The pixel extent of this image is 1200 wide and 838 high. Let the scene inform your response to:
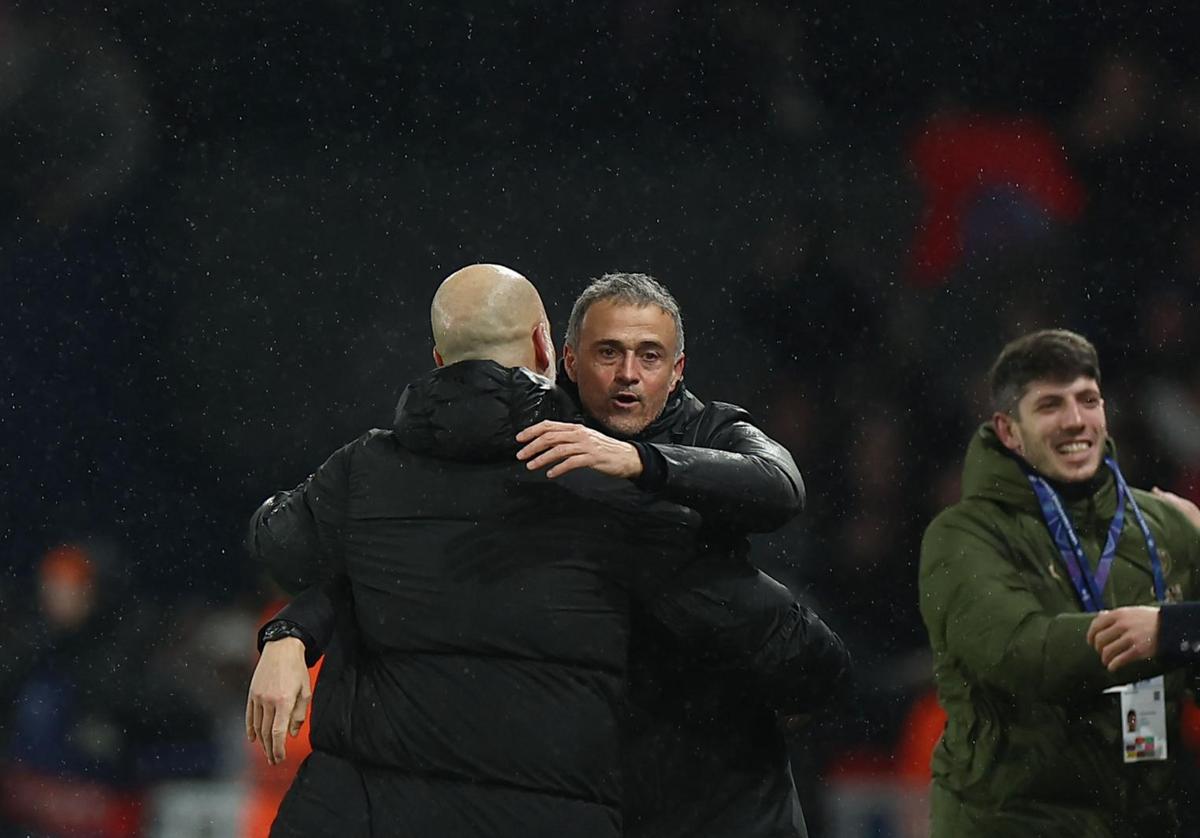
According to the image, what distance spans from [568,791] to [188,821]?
3.65 metres

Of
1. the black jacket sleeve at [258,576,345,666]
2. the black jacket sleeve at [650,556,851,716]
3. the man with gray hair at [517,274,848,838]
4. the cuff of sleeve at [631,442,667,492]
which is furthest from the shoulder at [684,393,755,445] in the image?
the black jacket sleeve at [258,576,345,666]

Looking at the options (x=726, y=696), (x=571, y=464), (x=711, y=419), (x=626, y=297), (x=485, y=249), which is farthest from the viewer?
(x=485, y=249)

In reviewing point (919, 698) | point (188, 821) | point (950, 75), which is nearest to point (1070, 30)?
point (950, 75)

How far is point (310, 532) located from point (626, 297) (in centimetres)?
68

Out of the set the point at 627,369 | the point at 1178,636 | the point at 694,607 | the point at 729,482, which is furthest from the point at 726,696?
the point at 1178,636

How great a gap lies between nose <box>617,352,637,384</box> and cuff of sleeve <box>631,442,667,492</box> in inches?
18.3

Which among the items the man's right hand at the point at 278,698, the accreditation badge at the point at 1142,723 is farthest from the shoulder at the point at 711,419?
the accreditation badge at the point at 1142,723

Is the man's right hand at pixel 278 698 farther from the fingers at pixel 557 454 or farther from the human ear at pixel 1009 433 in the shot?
the human ear at pixel 1009 433

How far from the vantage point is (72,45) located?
6.67 m

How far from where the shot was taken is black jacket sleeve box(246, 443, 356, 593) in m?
2.23

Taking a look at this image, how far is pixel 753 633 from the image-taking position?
222 cm

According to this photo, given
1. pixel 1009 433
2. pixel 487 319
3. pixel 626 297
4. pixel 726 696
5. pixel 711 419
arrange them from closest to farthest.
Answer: pixel 487 319 → pixel 726 696 → pixel 711 419 → pixel 626 297 → pixel 1009 433

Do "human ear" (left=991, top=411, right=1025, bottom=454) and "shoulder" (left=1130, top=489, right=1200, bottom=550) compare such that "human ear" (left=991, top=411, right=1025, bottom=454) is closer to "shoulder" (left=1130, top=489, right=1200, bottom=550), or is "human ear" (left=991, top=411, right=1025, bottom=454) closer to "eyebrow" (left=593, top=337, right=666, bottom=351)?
"shoulder" (left=1130, top=489, right=1200, bottom=550)

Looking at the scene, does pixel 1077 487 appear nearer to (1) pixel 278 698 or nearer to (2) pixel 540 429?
(2) pixel 540 429
